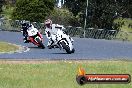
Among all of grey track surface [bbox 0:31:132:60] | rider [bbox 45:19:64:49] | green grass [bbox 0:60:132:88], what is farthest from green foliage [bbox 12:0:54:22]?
green grass [bbox 0:60:132:88]

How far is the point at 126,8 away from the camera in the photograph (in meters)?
51.3

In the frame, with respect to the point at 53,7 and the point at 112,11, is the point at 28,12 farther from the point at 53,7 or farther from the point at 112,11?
the point at 112,11

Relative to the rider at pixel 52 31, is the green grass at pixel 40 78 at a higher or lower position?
higher

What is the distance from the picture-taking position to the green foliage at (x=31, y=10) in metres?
48.0

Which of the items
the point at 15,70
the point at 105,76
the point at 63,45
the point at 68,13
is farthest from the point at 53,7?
the point at 105,76

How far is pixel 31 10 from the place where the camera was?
48.6m

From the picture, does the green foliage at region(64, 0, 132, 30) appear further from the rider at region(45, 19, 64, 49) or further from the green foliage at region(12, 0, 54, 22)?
the rider at region(45, 19, 64, 49)

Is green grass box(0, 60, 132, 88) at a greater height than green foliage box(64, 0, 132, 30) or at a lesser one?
greater

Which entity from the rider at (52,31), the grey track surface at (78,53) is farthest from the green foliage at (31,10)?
the rider at (52,31)

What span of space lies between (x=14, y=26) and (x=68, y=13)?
8055mm

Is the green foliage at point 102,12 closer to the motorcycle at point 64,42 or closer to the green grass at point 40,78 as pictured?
the motorcycle at point 64,42

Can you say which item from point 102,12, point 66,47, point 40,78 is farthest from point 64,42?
point 102,12

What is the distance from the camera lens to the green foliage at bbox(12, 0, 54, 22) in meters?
48.0

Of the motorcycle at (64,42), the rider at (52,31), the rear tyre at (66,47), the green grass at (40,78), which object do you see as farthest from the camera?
the rider at (52,31)
